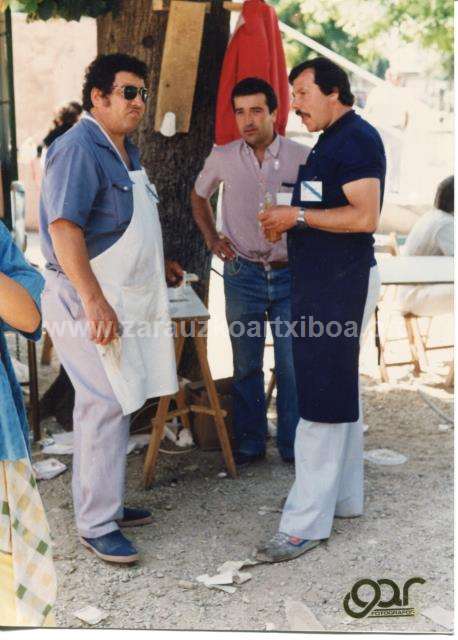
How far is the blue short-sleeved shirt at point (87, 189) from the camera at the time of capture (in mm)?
3385

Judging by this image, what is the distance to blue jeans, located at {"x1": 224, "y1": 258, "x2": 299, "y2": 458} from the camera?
4516mm

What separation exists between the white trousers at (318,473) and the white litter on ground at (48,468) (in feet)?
4.38

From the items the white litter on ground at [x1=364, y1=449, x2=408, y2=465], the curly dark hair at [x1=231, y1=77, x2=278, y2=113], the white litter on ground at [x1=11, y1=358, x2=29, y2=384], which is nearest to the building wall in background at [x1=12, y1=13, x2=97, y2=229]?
the white litter on ground at [x1=11, y1=358, x2=29, y2=384]

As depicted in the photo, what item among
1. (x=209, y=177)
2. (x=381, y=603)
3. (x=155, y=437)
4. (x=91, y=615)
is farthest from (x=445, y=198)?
(x=91, y=615)

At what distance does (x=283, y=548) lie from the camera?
3699mm

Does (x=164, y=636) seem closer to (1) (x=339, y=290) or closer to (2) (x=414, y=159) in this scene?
(1) (x=339, y=290)

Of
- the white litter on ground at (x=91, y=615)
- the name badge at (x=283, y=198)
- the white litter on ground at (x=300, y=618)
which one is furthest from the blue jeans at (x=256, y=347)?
the white litter on ground at (x=91, y=615)

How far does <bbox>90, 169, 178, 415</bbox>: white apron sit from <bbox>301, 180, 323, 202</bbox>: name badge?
634 mm

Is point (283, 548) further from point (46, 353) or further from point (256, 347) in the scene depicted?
point (46, 353)

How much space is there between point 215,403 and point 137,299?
3.12 ft

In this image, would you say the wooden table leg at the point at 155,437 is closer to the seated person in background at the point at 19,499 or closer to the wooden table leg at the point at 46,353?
the seated person in background at the point at 19,499

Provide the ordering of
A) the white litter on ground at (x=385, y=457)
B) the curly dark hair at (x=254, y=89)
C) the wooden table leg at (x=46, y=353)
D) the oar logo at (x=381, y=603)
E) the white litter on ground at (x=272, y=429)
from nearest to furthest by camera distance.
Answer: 1. the oar logo at (x=381, y=603)
2. the curly dark hair at (x=254, y=89)
3. the white litter on ground at (x=385, y=457)
4. the white litter on ground at (x=272, y=429)
5. the wooden table leg at (x=46, y=353)

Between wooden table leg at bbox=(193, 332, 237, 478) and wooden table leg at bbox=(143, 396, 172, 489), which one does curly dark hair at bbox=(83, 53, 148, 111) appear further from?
wooden table leg at bbox=(143, 396, 172, 489)

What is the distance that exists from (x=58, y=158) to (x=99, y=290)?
54 cm
